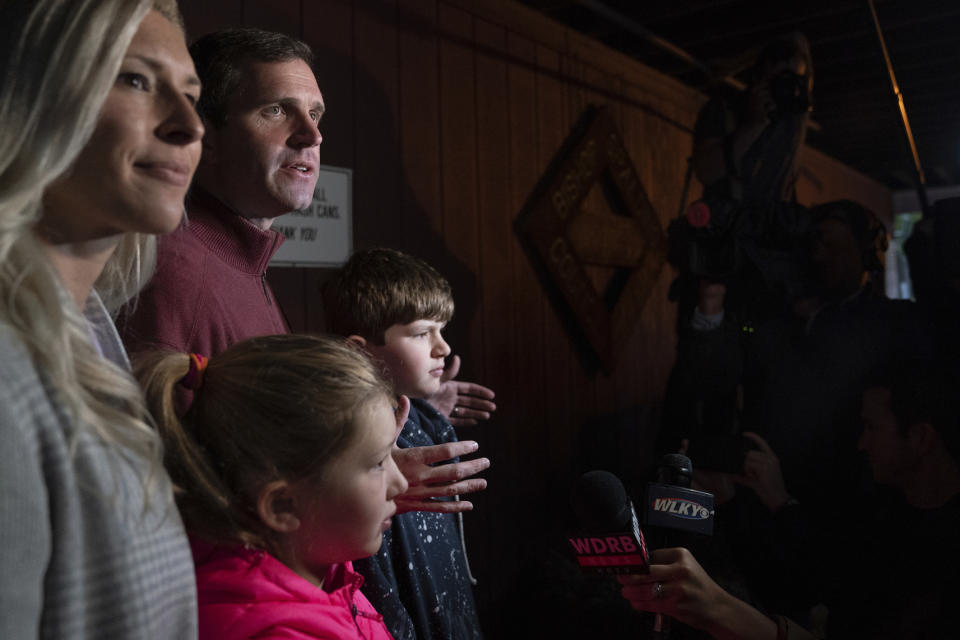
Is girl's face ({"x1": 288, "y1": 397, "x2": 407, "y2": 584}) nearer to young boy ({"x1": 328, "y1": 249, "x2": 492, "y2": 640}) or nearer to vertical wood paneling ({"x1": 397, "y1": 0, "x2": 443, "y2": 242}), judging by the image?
young boy ({"x1": 328, "y1": 249, "x2": 492, "y2": 640})

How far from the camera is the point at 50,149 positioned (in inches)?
24.6

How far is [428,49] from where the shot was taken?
2.45 m

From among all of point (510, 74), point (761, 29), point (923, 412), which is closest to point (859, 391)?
point (923, 412)

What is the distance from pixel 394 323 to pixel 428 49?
1297 mm

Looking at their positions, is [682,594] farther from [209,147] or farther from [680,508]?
[209,147]

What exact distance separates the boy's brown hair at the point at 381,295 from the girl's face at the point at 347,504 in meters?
0.58

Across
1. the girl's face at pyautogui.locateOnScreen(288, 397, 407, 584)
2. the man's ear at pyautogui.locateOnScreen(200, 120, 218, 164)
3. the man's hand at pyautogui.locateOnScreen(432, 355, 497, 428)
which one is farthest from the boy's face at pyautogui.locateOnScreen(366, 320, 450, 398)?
the girl's face at pyautogui.locateOnScreen(288, 397, 407, 584)

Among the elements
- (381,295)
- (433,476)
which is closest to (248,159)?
(381,295)

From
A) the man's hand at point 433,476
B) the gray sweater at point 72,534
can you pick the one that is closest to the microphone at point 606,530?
the man's hand at point 433,476

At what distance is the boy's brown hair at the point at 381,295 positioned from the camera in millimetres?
1483

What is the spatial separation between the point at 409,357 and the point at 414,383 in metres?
0.05

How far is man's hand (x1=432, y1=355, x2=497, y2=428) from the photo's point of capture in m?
1.70

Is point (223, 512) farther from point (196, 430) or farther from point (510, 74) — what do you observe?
point (510, 74)

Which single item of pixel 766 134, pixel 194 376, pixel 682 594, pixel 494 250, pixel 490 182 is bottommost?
pixel 682 594
